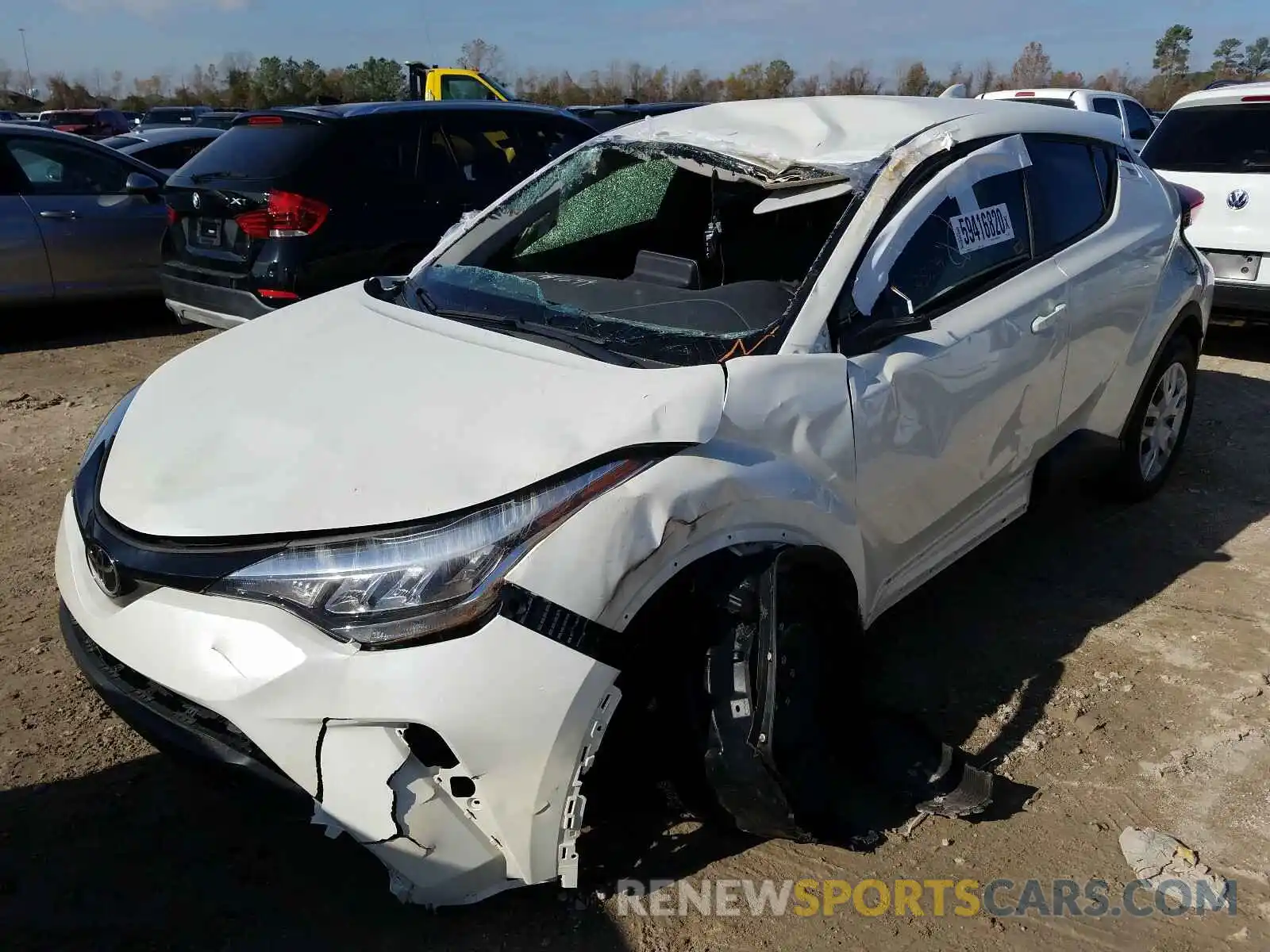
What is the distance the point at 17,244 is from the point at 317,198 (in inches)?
109

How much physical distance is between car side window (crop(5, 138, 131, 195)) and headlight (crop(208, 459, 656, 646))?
6742 millimetres

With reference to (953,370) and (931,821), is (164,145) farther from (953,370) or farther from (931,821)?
(931,821)

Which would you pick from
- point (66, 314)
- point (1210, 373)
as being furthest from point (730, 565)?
point (66, 314)

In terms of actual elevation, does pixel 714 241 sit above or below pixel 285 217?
above

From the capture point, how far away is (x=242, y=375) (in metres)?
2.83

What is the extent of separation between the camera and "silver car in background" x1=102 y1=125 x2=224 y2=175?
11.6m

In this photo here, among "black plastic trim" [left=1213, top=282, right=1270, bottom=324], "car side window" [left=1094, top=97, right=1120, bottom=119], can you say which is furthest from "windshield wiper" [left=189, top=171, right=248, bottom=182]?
"car side window" [left=1094, top=97, right=1120, bottom=119]

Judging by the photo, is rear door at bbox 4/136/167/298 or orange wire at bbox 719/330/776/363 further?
rear door at bbox 4/136/167/298

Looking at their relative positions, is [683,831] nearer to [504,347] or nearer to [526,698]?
[526,698]

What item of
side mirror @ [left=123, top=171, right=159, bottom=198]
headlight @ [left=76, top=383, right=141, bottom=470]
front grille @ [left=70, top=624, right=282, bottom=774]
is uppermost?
side mirror @ [left=123, top=171, right=159, bottom=198]

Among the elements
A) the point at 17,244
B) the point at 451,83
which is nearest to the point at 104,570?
the point at 17,244

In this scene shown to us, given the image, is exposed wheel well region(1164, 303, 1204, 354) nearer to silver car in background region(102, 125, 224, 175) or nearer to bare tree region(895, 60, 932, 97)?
silver car in background region(102, 125, 224, 175)

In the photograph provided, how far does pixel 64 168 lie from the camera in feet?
25.2

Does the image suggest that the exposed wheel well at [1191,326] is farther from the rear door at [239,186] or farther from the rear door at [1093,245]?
the rear door at [239,186]
